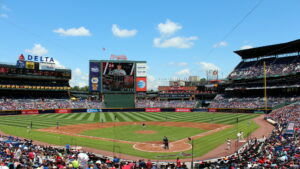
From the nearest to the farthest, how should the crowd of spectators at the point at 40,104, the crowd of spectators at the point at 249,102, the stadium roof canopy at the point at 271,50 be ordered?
the crowd of spectators at the point at 249,102 → the crowd of spectators at the point at 40,104 → the stadium roof canopy at the point at 271,50

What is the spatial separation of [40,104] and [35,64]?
1287 centimetres

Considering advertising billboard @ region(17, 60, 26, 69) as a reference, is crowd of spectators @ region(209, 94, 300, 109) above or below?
below

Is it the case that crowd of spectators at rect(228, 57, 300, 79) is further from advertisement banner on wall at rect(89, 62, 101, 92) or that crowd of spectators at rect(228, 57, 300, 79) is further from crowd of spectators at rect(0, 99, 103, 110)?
crowd of spectators at rect(0, 99, 103, 110)

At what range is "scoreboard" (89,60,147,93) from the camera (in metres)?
67.8

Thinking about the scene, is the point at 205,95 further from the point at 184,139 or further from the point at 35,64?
the point at 184,139

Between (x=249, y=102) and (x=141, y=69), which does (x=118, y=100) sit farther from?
(x=249, y=102)

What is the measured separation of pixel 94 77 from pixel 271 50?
5266 centimetres

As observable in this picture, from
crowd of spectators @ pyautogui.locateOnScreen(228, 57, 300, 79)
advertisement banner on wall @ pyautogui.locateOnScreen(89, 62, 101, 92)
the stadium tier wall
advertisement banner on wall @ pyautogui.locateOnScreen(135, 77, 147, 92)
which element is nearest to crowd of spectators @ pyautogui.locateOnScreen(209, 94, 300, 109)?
crowd of spectators @ pyautogui.locateOnScreen(228, 57, 300, 79)

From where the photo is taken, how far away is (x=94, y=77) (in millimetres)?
67625

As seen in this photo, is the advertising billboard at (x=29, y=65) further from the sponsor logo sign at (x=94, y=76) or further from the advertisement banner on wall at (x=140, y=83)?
the advertisement banner on wall at (x=140, y=83)

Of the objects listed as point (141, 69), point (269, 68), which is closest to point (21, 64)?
point (141, 69)

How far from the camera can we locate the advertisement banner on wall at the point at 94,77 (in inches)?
2650

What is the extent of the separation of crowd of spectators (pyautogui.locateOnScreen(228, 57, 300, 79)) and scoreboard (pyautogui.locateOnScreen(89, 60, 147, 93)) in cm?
3221

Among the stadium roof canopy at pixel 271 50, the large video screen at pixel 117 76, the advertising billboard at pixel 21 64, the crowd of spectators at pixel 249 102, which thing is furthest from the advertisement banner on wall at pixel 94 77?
the stadium roof canopy at pixel 271 50
